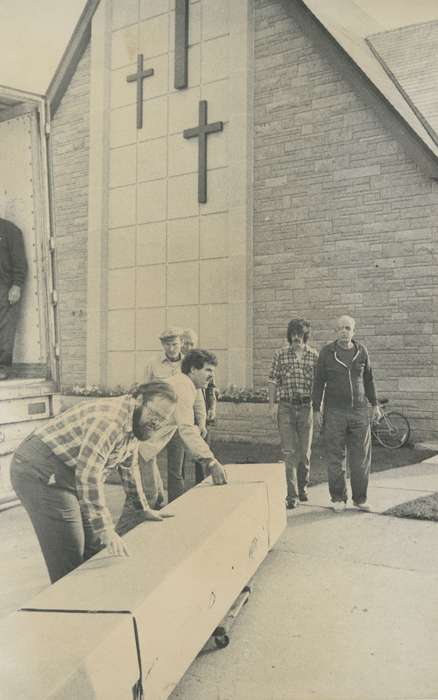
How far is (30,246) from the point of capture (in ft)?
10.9

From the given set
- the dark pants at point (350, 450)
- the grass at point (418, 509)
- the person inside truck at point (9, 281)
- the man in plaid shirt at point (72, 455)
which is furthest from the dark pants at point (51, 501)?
the grass at point (418, 509)

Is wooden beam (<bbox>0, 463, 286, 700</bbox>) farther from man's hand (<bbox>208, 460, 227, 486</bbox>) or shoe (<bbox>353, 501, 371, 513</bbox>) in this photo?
shoe (<bbox>353, 501, 371, 513</bbox>)

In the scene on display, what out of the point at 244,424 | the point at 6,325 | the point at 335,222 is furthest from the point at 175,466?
the point at 335,222

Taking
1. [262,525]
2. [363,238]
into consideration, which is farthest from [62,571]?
[363,238]

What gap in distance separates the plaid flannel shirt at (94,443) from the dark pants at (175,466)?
1506 mm

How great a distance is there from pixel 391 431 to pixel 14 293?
143 inches

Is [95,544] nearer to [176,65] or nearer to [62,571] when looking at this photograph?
[62,571]

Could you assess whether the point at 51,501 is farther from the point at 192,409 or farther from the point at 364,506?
the point at 364,506

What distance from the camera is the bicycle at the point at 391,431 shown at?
534 cm

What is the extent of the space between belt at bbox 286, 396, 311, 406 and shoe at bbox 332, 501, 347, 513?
663mm

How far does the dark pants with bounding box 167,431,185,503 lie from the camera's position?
3.57 metres

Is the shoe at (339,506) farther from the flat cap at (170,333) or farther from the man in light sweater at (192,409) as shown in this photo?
the flat cap at (170,333)

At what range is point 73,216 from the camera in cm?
746

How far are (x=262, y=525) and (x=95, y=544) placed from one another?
2.67 feet
